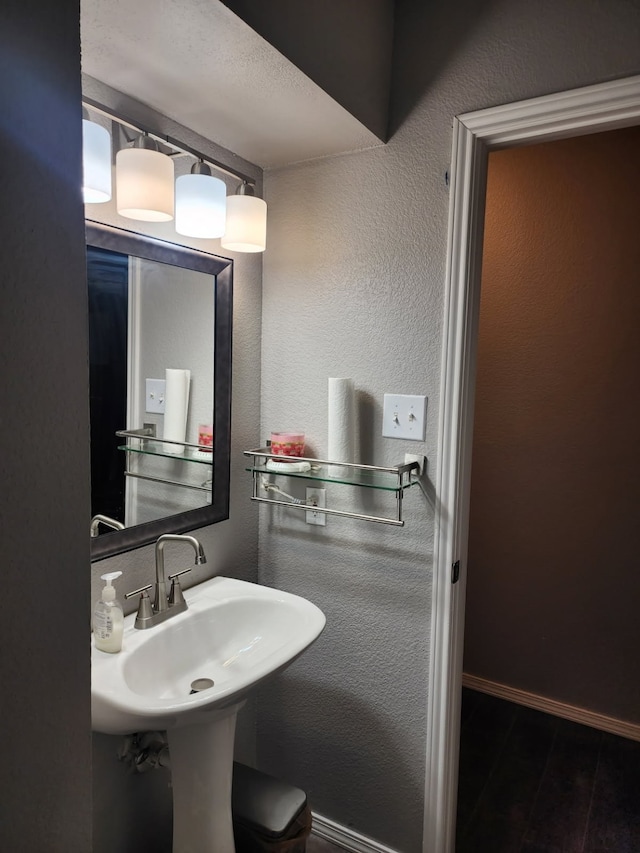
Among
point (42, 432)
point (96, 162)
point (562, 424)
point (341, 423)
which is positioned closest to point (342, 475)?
point (341, 423)

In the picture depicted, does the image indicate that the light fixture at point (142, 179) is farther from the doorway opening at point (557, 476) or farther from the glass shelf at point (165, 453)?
the doorway opening at point (557, 476)

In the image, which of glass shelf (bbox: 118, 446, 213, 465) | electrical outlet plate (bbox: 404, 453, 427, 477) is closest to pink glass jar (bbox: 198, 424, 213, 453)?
glass shelf (bbox: 118, 446, 213, 465)

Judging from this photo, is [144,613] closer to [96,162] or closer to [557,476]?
[96,162]

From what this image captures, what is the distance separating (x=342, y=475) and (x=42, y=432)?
1058 millimetres

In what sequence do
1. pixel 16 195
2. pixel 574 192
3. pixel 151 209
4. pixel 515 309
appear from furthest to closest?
pixel 515 309, pixel 574 192, pixel 151 209, pixel 16 195

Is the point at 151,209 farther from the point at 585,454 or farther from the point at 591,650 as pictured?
the point at 591,650

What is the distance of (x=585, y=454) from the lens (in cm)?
231

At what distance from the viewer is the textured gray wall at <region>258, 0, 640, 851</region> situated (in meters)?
1.38

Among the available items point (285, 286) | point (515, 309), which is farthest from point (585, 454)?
point (285, 286)

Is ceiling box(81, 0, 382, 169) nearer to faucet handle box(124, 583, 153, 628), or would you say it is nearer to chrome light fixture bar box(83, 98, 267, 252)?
chrome light fixture bar box(83, 98, 267, 252)

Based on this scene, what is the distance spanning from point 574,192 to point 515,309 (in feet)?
1.59

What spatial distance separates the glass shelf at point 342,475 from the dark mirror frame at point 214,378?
0.09m

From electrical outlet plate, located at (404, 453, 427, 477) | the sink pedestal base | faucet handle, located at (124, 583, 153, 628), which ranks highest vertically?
electrical outlet plate, located at (404, 453, 427, 477)

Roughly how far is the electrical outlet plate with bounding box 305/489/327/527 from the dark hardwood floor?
1085 millimetres
